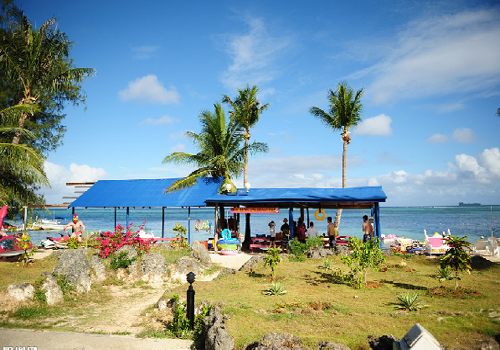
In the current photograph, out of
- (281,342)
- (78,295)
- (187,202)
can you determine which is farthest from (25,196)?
(281,342)

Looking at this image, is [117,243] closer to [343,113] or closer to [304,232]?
[304,232]

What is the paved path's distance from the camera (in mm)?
6195

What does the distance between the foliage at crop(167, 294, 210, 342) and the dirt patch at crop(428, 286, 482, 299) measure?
598 cm

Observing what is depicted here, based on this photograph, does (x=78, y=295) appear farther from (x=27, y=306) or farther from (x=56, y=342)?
(x=56, y=342)

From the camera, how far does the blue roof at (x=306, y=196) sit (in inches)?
648

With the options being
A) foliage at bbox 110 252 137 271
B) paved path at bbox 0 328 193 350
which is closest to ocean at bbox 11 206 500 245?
foliage at bbox 110 252 137 271

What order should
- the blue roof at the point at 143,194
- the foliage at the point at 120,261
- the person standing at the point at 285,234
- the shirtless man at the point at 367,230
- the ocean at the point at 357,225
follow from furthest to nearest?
the ocean at the point at 357,225 < the blue roof at the point at 143,194 < the person standing at the point at 285,234 < the shirtless man at the point at 367,230 < the foliage at the point at 120,261

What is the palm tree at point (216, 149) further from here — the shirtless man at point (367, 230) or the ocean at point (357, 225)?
the shirtless man at point (367, 230)

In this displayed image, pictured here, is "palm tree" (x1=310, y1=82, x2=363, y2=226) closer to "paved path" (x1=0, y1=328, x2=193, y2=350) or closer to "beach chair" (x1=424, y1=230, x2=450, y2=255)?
"beach chair" (x1=424, y1=230, x2=450, y2=255)

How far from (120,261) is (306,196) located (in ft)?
32.1

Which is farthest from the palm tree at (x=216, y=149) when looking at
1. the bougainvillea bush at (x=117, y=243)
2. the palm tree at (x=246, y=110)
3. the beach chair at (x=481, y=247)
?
the beach chair at (x=481, y=247)

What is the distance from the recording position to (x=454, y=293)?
8.60m

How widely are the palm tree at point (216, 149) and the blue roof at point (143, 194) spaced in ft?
3.72

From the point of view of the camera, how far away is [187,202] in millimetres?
19703
